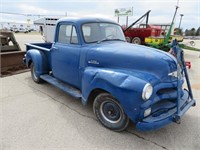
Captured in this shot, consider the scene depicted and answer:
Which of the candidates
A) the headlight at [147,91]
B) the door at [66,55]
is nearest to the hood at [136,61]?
the headlight at [147,91]

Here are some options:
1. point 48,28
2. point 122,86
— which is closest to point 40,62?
point 122,86

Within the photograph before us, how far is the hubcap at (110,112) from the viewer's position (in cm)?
310

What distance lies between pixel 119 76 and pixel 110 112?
2.47 feet

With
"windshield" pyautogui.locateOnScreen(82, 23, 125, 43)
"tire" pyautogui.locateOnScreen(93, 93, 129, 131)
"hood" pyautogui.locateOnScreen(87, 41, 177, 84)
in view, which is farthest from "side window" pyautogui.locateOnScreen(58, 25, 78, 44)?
"tire" pyautogui.locateOnScreen(93, 93, 129, 131)

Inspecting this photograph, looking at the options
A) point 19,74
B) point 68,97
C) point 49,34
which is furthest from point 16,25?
point 68,97

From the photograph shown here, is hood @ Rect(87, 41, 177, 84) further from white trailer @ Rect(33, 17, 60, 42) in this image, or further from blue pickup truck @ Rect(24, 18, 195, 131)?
white trailer @ Rect(33, 17, 60, 42)

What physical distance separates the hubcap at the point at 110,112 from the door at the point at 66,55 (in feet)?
3.06

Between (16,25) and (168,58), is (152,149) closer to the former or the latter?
(168,58)

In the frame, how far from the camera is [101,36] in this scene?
12.8 feet

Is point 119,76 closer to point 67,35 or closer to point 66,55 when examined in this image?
point 66,55

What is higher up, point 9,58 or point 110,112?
point 9,58

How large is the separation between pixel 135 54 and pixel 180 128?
63.1 inches

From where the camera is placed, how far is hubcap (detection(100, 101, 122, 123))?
310 centimetres

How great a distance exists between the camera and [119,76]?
112 inches
